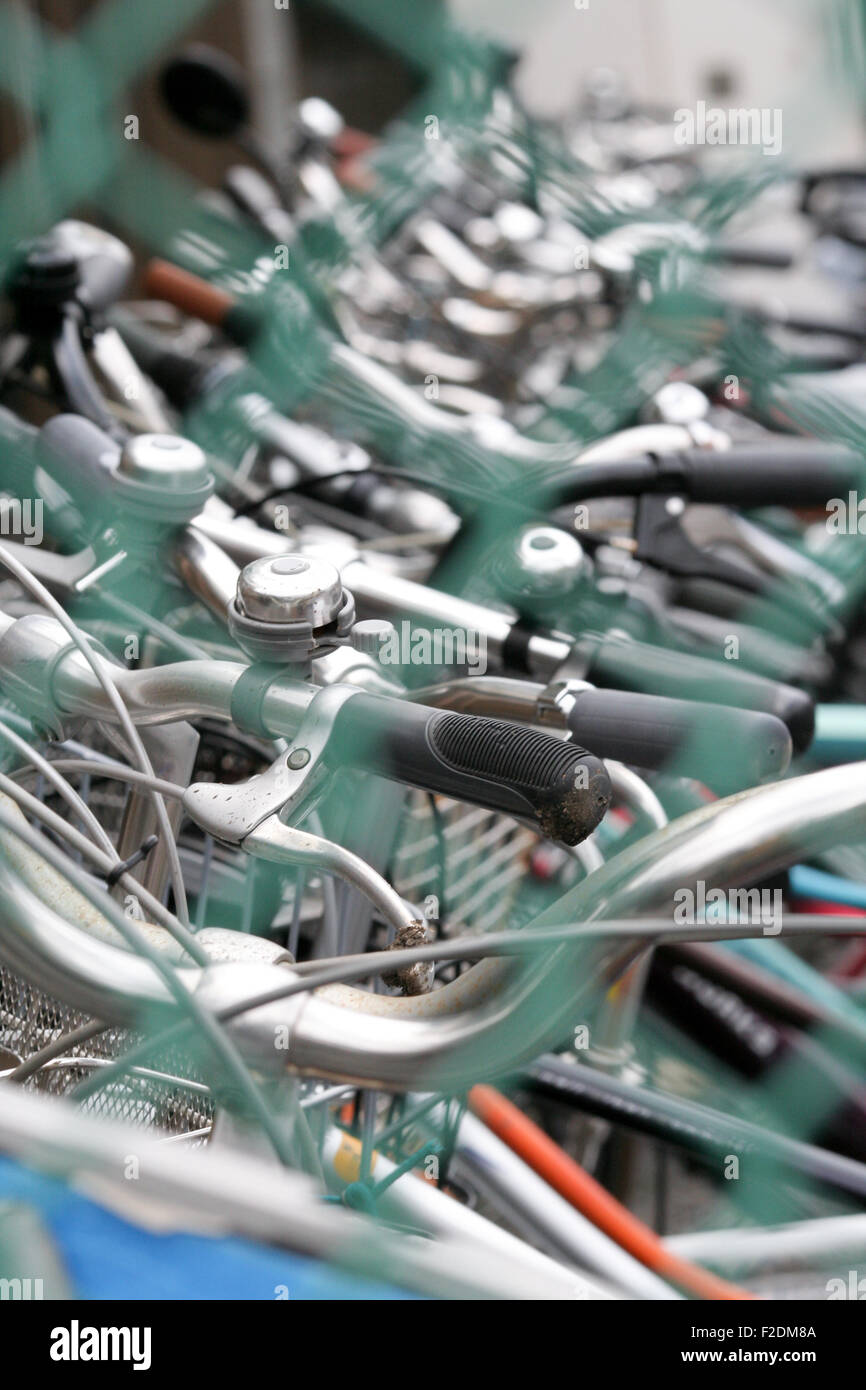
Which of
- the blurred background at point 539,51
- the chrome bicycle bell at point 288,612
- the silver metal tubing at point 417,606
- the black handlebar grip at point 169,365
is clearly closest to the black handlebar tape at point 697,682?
the silver metal tubing at point 417,606

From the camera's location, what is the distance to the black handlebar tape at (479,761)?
0.55m

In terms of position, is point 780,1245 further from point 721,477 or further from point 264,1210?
point 264,1210

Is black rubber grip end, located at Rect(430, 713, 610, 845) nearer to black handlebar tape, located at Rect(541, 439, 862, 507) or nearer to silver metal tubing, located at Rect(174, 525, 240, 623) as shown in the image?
silver metal tubing, located at Rect(174, 525, 240, 623)

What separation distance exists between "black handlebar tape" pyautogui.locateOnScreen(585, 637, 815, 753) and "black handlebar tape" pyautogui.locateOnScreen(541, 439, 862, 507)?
22 cm

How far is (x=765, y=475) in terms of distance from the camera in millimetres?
1081

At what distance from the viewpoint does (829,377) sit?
1688mm

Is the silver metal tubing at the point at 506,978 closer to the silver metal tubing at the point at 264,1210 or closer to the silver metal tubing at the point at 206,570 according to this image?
the silver metal tubing at the point at 264,1210

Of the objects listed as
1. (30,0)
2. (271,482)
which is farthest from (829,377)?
(30,0)

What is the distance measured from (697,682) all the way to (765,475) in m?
0.32

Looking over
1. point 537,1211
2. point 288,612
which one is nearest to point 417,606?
point 288,612

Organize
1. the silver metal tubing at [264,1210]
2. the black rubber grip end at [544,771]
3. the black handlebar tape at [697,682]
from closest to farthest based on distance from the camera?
the silver metal tubing at [264,1210], the black rubber grip end at [544,771], the black handlebar tape at [697,682]

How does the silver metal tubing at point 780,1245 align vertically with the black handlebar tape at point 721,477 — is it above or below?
below

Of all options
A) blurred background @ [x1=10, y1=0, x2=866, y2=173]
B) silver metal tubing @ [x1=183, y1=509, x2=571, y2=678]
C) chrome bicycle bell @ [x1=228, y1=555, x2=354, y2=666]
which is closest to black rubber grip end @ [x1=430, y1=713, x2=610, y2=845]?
chrome bicycle bell @ [x1=228, y1=555, x2=354, y2=666]

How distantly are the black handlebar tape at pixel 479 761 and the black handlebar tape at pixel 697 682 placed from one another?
0.22 m
